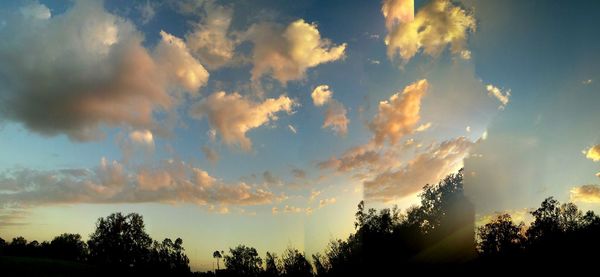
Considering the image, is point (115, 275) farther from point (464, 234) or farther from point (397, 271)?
point (464, 234)

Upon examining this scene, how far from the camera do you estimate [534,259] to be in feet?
108

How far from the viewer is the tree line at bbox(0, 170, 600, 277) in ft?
115

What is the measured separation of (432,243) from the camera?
69188 millimetres

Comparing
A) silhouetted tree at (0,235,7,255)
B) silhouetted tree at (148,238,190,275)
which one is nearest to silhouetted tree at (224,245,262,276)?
silhouetted tree at (148,238,190,275)

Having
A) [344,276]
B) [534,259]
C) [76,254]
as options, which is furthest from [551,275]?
[76,254]

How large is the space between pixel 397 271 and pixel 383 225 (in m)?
26.5

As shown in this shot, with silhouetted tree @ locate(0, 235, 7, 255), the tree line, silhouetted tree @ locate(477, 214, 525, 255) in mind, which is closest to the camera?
the tree line

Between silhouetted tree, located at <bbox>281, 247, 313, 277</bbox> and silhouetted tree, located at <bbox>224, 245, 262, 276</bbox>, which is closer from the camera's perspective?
silhouetted tree, located at <bbox>281, 247, 313, 277</bbox>

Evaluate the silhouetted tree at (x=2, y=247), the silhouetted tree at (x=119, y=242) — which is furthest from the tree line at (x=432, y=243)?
the silhouetted tree at (x=2, y=247)

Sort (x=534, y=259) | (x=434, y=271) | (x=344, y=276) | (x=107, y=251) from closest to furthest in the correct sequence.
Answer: (x=534, y=259), (x=434, y=271), (x=344, y=276), (x=107, y=251)

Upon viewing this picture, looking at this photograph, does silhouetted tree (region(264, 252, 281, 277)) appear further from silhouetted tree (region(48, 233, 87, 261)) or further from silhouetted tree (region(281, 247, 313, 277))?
silhouetted tree (region(48, 233, 87, 261))

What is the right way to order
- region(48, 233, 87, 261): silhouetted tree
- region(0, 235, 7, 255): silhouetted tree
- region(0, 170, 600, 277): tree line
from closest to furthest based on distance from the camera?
region(0, 170, 600, 277): tree line, region(0, 235, 7, 255): silhouetted tree, region(48, 233, 87, 261): silhouetted tree

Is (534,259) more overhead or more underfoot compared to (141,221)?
more underfoot

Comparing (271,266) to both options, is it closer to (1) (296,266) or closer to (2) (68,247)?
(1) (296,266)
